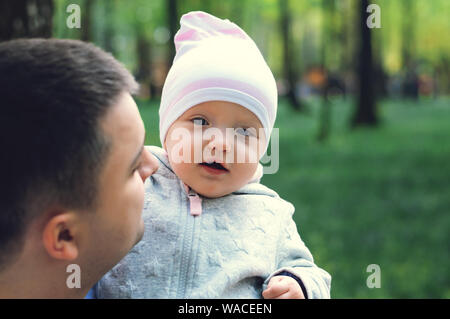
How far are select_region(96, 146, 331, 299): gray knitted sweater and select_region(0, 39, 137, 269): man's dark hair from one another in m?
0.38

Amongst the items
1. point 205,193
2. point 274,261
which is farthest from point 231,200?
point 274,261

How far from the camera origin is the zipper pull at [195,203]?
1.84m

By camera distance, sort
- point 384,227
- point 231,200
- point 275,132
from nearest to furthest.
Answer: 1. point 231,200
2. point 275,132
3. point 384,227

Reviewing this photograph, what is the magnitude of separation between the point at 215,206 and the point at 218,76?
0.42 meters

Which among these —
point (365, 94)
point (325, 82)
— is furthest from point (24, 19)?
point (365, 94)

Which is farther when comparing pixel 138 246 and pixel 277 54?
pixel 277 54

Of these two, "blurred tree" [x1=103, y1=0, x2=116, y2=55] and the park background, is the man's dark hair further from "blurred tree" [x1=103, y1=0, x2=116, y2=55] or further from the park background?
"blurred tree" [x1=103, y1=0, x2=116, y2=55]

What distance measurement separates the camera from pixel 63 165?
54.2 inches

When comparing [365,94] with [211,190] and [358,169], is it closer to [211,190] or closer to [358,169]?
[358,169]

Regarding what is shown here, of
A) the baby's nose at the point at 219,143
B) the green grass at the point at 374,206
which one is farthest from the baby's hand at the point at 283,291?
the green grass at the point at 374,206

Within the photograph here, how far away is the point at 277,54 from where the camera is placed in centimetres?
2994

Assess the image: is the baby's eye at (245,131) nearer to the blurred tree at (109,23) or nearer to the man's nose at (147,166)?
the man's nose at (147,166)
